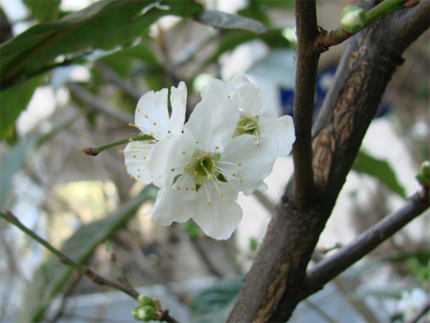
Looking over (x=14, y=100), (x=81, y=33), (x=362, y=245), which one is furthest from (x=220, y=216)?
(x=14, y=100)

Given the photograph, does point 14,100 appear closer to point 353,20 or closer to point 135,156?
point 135,156

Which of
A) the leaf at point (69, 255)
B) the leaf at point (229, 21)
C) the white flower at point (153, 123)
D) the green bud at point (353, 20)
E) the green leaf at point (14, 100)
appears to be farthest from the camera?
the leaf at point (69, 255)

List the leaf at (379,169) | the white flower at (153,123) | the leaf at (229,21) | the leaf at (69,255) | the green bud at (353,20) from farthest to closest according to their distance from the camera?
the leaf at (379,169) < the leaf at (69,255) < the leaf at (229,21) < the white flower at (153,123) < the green bud at (353,20)

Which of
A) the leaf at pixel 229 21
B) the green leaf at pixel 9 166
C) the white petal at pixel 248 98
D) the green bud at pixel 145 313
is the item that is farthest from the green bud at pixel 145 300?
the green leaf at pixel 9 166

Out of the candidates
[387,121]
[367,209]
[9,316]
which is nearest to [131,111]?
[9,316]

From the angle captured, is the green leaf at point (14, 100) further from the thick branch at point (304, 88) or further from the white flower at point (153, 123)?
the thick branch at point (304, 88)

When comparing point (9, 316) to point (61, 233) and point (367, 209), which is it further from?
point (367, 209)
